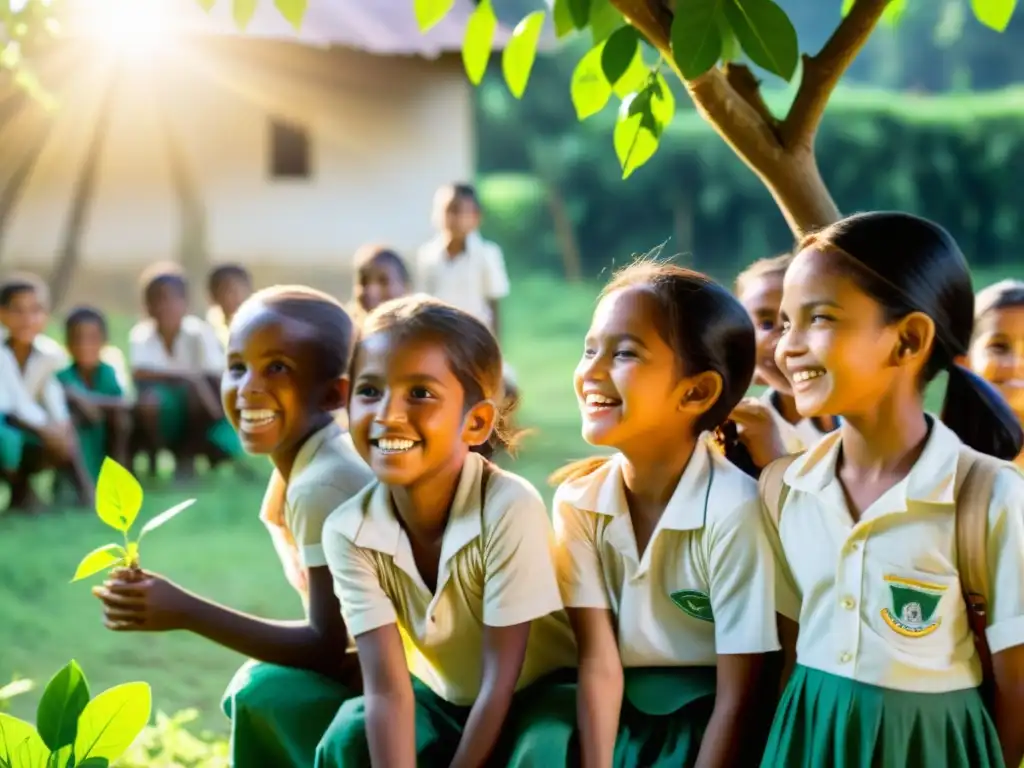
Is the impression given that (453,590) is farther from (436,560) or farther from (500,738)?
(500,738)

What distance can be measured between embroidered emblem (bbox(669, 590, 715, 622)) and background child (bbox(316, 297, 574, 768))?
182 millimetres

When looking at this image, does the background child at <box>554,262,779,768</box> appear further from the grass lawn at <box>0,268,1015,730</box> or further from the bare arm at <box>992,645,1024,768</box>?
the grass lawn at <box>0,268,1015,730</box>

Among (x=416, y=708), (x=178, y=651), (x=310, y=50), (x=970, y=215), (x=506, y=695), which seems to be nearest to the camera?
(x=506, y=695)

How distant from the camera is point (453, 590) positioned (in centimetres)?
195

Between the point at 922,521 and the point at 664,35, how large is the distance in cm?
88

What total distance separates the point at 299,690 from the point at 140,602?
298 mm

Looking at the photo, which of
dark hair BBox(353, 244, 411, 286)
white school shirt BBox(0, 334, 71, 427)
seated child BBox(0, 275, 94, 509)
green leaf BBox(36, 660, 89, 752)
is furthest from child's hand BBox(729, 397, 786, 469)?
white school shirt BBox(0, 334, 71, 427)

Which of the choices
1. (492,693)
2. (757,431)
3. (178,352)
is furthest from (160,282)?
(492,693)

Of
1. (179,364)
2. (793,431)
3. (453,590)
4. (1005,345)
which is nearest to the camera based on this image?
(453,590)

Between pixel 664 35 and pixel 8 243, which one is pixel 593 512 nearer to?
pixel 664 35

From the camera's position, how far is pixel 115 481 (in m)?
2.02

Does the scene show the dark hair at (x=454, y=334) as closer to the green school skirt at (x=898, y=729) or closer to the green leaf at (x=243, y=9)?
the green leaf at (x=243, y=9)

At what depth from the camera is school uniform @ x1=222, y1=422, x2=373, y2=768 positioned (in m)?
2.11

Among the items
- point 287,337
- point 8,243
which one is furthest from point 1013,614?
point 8,243
